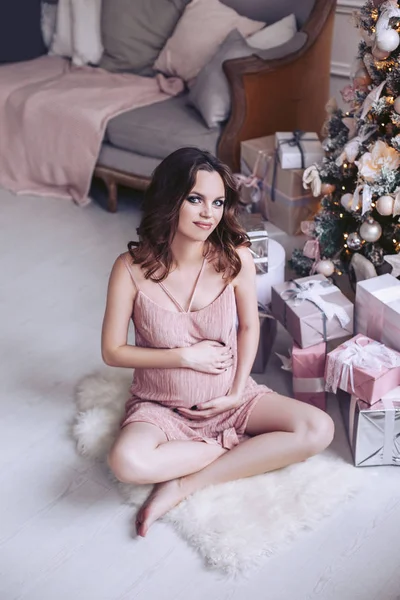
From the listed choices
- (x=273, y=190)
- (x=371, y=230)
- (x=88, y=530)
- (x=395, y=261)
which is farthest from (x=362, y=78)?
(x=88, y=530)

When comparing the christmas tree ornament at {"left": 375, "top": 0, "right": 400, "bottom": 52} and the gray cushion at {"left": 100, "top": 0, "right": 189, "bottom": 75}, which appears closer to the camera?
the christmas tree ornament at {"left": 375, "top": 0, "right": 400, "bottom": 52}

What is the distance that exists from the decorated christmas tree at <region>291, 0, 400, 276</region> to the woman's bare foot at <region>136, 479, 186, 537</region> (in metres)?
1.01

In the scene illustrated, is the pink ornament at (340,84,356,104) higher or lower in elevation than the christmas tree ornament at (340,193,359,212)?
higher

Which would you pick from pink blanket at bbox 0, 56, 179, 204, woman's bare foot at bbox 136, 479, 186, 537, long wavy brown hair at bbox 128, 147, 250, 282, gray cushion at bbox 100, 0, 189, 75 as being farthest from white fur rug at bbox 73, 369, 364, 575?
gray cushion at bbox 100, 0, 189, 75

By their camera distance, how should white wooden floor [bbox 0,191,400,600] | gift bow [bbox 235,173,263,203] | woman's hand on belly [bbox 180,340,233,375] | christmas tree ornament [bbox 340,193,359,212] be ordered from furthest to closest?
gift bow [bbox 235,173,263,203] → christmas tree ornament [bbox 340,193,359,212] → woman's hand on belly [bbox 180,340,233,375] → white wooden floor [bbox 0,191,400,600]

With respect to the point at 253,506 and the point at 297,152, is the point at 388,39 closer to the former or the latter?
the point at 297,152

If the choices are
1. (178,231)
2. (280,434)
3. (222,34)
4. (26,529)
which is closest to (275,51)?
(222,34)

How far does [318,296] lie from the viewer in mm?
2201

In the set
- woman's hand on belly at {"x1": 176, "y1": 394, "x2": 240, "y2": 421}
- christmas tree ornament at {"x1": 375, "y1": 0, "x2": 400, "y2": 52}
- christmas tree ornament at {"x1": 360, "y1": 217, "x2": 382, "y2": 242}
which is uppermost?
christmas tree ornament at {"x1": 375, "y1": 0, "x2": 400, "y2": 52}

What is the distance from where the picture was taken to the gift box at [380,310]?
2.05 m

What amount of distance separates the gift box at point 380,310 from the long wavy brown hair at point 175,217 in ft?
1.39

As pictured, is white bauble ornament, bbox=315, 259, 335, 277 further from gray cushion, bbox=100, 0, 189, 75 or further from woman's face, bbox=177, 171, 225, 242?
gray cushion, bbox=100, 0, 189, 75

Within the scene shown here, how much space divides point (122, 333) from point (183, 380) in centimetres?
19

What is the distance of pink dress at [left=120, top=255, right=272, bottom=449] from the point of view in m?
1.87
